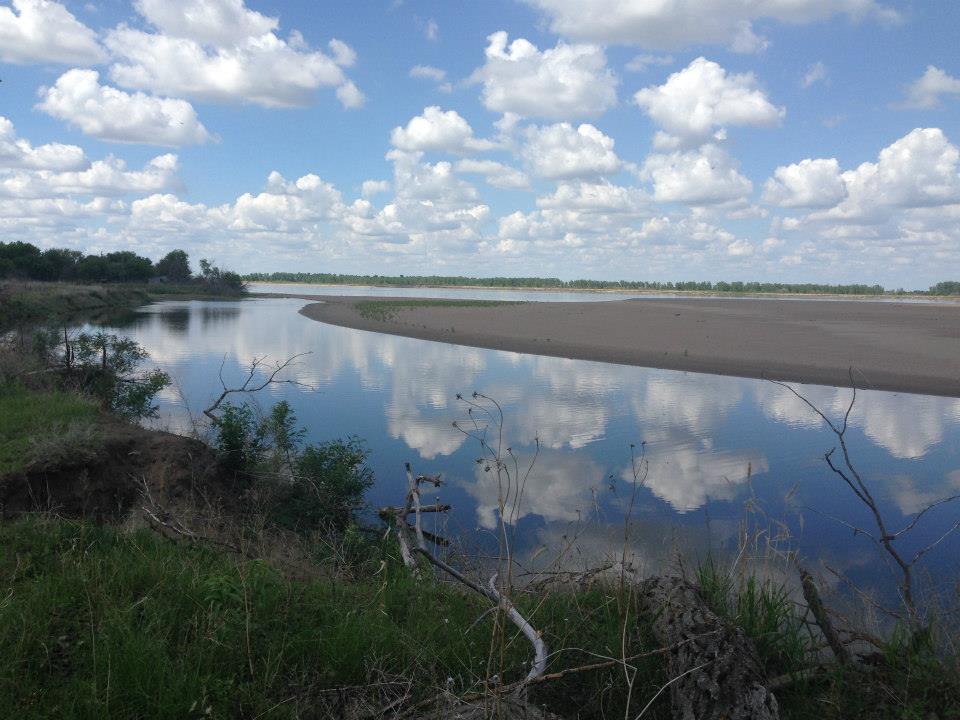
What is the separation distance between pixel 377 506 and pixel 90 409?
4188mm

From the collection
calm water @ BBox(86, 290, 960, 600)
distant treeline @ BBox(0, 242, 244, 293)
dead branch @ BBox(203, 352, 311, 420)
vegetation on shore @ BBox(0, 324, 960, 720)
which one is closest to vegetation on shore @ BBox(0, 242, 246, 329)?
distant treeline @ BBox(0, 242, 244, 293)

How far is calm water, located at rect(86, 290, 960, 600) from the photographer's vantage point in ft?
26.0

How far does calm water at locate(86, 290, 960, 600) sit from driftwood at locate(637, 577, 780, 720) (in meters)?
1.27

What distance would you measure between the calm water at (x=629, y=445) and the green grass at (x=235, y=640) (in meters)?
1.56

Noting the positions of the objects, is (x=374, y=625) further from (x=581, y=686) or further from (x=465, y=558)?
(x=465, y=558)

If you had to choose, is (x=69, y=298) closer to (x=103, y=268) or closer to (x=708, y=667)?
(x=103, y=268)

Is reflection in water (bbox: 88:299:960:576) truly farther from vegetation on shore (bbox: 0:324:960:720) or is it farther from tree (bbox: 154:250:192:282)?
tree (bbox: 154:250:192:282)

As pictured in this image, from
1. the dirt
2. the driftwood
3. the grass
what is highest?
the driftwood

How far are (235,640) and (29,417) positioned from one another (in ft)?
22.0

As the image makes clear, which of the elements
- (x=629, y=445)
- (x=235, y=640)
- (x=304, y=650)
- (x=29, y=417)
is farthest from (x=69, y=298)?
(x=304, y=650)

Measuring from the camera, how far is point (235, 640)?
333 cm

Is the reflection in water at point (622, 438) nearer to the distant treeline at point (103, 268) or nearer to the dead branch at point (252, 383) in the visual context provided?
the dead branch at point (252, 383)

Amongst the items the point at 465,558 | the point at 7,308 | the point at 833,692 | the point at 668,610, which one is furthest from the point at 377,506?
the point at 7,308

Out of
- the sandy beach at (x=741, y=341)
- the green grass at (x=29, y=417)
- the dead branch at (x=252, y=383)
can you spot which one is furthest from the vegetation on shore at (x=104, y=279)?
the green grass at (x=29, y=417)
